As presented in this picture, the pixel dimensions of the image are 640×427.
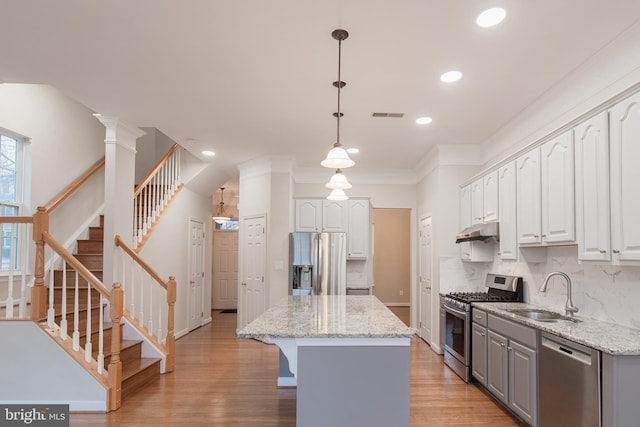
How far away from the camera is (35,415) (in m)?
3.45

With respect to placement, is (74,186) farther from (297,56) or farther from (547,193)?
(547,193)

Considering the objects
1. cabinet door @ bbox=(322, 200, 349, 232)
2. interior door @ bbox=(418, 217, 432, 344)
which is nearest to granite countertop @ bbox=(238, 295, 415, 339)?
interior door @ bbox=(418, 217, 432, 344)

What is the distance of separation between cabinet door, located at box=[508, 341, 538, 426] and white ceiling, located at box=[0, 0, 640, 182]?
2207 mm

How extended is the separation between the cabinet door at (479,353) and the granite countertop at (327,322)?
1.10 m

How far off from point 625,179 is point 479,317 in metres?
2.01

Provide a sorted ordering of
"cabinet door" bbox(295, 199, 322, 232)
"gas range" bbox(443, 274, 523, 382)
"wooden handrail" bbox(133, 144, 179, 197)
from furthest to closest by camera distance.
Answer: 1. "cabinet door" bbox(295, 199, 322, 232)
2. "wooden handrail" bbox(133, 144, 179, 197)
3. "gas range" bbox(443, 274, 523, 382)

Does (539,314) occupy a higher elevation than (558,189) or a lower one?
lower

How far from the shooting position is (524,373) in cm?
315

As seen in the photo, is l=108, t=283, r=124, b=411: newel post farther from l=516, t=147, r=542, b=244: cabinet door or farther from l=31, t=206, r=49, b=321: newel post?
l=516, t=147, r=542, b=244: cabinet door

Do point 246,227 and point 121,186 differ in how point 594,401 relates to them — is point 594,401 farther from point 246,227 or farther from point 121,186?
point 246,227

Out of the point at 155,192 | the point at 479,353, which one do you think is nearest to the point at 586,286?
the point at 479,353

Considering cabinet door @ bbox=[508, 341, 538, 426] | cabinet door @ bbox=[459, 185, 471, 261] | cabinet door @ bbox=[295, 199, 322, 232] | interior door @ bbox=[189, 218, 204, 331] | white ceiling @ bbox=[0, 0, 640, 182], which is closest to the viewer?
white ceiling @ bbox=[0, 0, 640, 182]

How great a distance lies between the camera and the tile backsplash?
2.88 meters

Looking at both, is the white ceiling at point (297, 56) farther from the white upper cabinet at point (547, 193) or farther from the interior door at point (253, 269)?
the interior door at point (253, 269)
